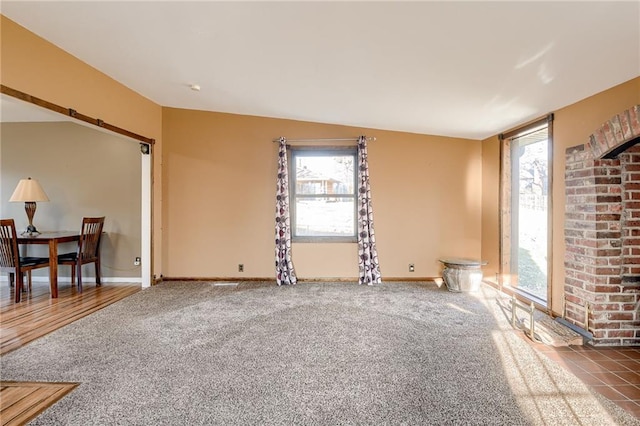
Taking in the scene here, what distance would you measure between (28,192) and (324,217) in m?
4.33

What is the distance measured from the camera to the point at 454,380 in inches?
84.2

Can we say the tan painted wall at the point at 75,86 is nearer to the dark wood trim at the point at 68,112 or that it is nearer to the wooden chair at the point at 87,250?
the dark wood trim at the point at 68,112

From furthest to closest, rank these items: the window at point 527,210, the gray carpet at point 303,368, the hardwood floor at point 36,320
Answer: the window at point 527,210 → the hardwood floor at point 36,320 → the gray carpet at point 303,368

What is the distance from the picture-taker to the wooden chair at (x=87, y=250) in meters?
4.37

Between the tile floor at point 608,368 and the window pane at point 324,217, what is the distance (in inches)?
115

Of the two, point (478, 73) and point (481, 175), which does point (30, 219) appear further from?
point (481, 175)

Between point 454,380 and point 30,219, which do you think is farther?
point 30,219

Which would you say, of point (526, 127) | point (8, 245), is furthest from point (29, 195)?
point (526, 127)

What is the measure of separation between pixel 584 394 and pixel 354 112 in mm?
3573

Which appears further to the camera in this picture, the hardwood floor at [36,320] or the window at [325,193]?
the window at [325,193]

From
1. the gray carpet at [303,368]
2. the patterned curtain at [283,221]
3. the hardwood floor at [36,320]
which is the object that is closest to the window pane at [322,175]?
the patterned curtain at [283,221]

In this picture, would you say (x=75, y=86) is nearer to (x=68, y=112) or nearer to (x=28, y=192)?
(x=68, y=112)

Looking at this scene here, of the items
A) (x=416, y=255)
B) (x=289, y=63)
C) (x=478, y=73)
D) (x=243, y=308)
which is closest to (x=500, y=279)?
(x=416, y=255)

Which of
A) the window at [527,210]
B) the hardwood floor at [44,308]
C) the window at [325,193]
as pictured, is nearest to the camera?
the hardwood floor at [44,308]
